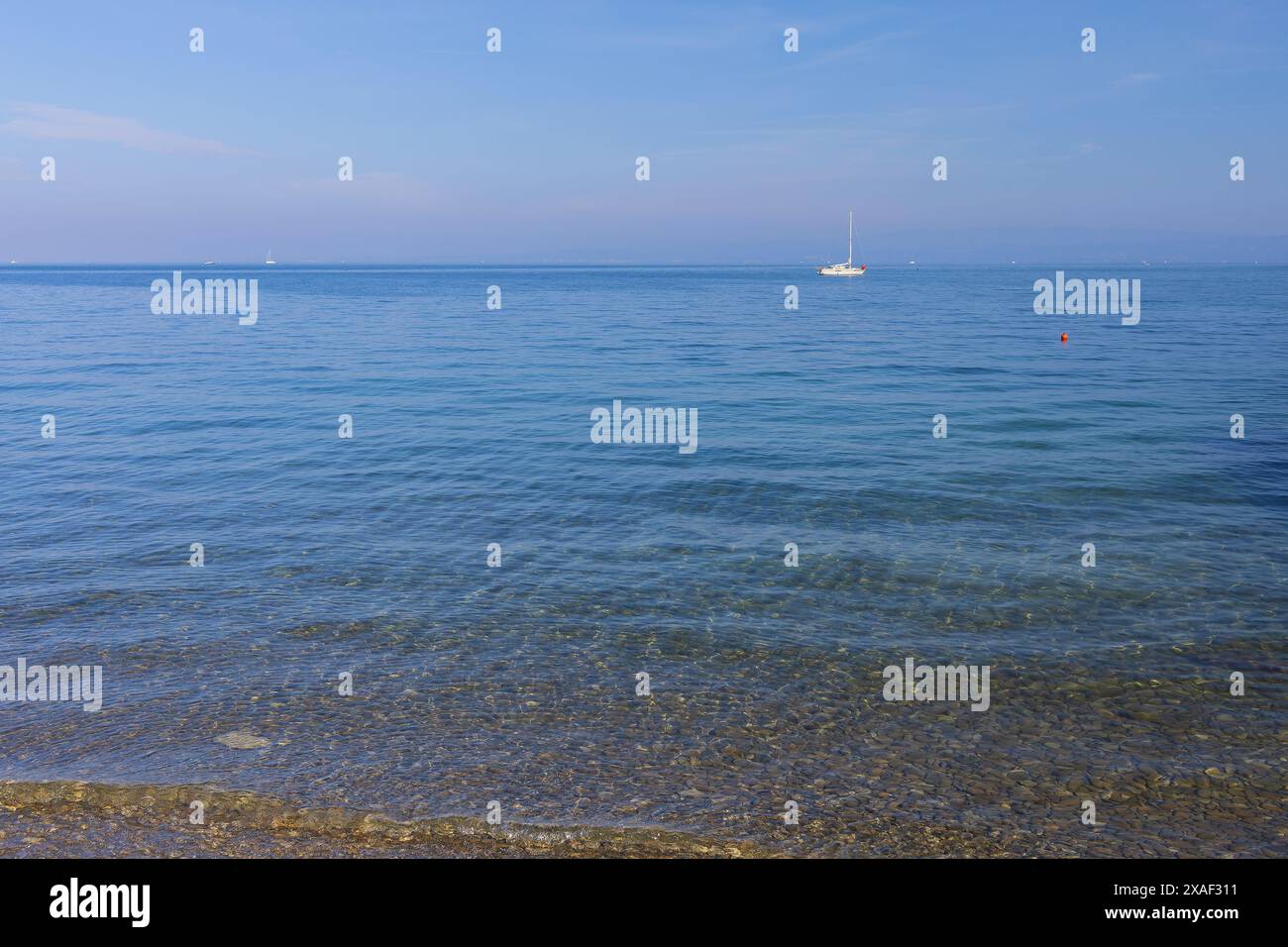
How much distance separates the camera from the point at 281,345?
188ft

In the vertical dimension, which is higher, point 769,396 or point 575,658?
point 769,396

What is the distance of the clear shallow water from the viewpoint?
9625 mm

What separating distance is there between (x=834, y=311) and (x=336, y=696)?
8211 cm

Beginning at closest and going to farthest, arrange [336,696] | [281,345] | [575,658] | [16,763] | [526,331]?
[16,763] < [336,696] < [575,658] < [281,345] < [526,331]

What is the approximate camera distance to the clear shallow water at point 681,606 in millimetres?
9625

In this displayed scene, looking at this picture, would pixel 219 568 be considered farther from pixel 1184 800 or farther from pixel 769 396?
pixel 769 396

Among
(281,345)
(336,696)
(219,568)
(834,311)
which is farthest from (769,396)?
(834,311)

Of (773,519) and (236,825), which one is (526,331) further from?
(236,825)

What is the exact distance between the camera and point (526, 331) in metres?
65.8

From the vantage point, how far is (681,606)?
14617mm

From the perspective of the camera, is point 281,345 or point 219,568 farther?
point 281,345

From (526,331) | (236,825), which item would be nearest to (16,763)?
(236,825)
